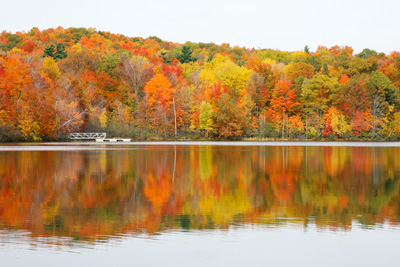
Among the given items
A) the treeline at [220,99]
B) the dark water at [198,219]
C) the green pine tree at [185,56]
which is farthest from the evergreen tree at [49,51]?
the dark water at [198,219]

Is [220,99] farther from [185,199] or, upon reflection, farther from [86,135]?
[185,199]

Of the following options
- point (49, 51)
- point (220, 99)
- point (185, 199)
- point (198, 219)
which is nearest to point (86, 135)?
point (220, 99)

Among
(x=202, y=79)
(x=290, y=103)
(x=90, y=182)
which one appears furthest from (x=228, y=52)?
(x=90, y=182)

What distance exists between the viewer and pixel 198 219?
10.9 meters

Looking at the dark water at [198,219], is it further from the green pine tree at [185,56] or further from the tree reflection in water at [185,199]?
the green pine tree at [185,56]

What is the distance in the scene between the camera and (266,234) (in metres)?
9.52

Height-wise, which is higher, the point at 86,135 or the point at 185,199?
the point at 86,135

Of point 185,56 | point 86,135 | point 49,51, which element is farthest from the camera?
point 185,56

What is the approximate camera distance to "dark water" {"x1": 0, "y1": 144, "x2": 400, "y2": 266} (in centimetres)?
805

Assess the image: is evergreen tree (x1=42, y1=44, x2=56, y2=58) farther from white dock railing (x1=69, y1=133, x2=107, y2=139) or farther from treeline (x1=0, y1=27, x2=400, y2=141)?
white dock railing (x1=69, y1=133, x2=107, y2=139)

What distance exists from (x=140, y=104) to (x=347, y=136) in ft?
98.5

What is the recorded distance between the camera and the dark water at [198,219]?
8.05m

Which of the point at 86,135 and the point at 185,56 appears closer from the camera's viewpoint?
the point at 86,135

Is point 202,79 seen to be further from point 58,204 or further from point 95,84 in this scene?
point 58,204
